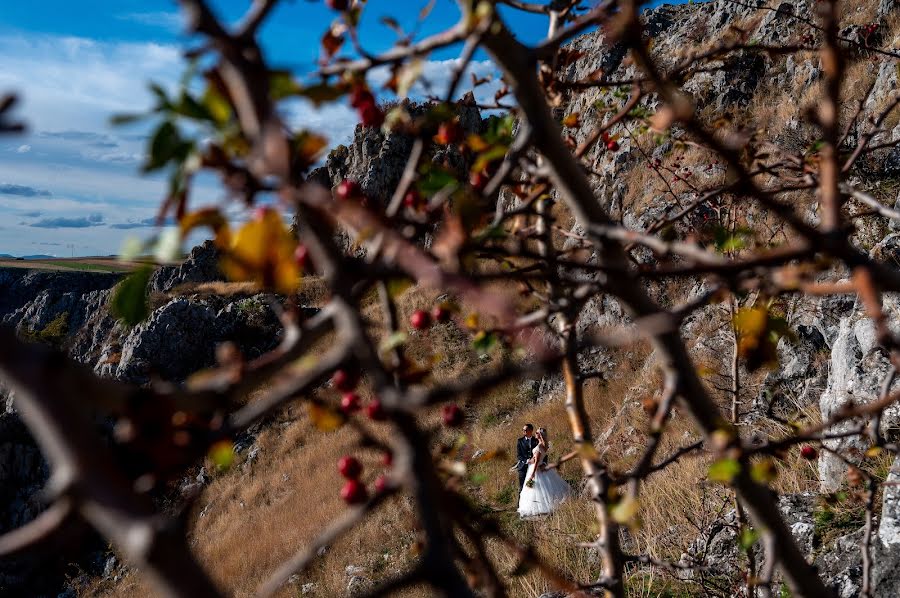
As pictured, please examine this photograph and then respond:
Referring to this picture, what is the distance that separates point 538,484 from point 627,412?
2.31 metres

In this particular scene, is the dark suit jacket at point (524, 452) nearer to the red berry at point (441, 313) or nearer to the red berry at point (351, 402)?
the red berry at point (441, 313)

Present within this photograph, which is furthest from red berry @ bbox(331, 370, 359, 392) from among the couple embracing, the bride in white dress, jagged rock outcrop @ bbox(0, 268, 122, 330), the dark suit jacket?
jagged rock outcrop @ bbox(0, 268, 122, 330)

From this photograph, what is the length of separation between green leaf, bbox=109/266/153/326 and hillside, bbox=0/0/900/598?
0.21 metres

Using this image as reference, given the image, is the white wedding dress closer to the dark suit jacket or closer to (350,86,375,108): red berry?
the dark suit jacket

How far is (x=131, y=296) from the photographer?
29.5 inches

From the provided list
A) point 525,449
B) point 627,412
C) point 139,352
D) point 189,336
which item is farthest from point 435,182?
point 189,336

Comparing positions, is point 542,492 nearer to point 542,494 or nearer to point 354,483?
point 542,494

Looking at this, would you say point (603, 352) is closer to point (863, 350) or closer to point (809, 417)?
point (809, 417)

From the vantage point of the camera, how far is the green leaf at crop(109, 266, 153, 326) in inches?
29.3

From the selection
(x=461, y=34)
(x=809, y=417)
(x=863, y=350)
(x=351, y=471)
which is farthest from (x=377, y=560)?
(x=461, y=34)

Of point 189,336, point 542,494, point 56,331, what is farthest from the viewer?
point 56,331

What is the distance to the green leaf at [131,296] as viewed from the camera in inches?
29.3

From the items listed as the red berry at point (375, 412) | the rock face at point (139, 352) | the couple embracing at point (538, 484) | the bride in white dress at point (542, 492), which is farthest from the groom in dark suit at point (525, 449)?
the rock face at point (139, 352)

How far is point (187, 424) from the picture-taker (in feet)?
2.32
